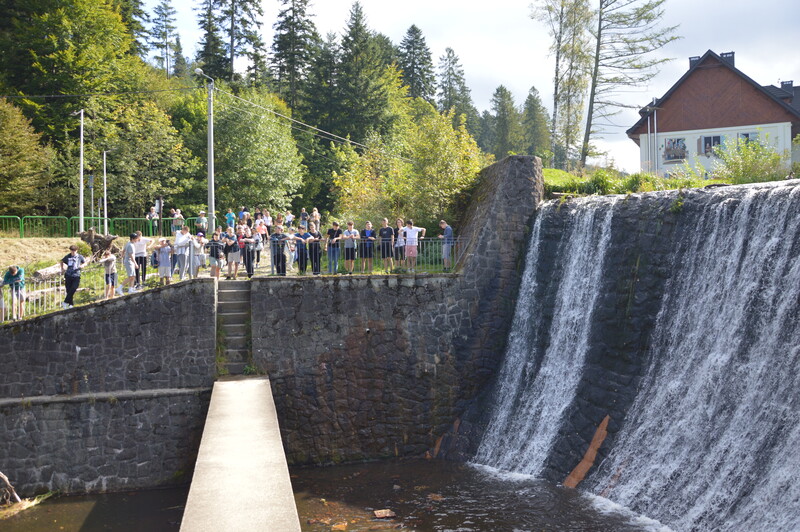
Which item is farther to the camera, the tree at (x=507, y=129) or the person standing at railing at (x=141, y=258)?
the tree at (x=507, y=129)

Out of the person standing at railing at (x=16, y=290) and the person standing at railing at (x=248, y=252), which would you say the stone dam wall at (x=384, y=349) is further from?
the person standing at railing at (x=16, y=290)

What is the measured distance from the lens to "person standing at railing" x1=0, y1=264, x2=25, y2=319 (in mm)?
16016

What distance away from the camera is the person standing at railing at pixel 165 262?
17188 millimetres

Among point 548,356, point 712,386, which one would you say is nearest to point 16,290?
point 548,356

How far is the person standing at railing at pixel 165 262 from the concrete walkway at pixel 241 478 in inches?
217

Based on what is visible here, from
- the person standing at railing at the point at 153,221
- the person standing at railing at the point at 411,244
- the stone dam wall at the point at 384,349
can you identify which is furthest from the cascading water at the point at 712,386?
the person standing at railing at the point at 153,221

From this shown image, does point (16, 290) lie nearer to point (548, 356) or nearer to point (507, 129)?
point (548, 356)

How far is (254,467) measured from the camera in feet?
30.8

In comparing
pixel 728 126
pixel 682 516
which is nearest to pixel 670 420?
pixel 682 516

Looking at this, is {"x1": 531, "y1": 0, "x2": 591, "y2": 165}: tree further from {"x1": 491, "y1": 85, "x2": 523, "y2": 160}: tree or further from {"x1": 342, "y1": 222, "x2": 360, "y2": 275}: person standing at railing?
{"x1": 491, "y1": 85, "x2": 523, "y2": 160}: tree

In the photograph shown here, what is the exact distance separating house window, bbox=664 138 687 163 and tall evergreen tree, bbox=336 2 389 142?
Result: 1774 cm

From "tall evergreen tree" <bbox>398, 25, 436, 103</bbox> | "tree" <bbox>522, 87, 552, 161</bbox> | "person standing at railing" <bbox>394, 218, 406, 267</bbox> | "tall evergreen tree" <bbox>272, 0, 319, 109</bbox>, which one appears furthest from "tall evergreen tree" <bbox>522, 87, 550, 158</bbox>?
"person standing at railing" <bbox>394, 218, 406, 267</bbox>

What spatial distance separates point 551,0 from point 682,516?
28.7 metres

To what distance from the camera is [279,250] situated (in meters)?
18.0
